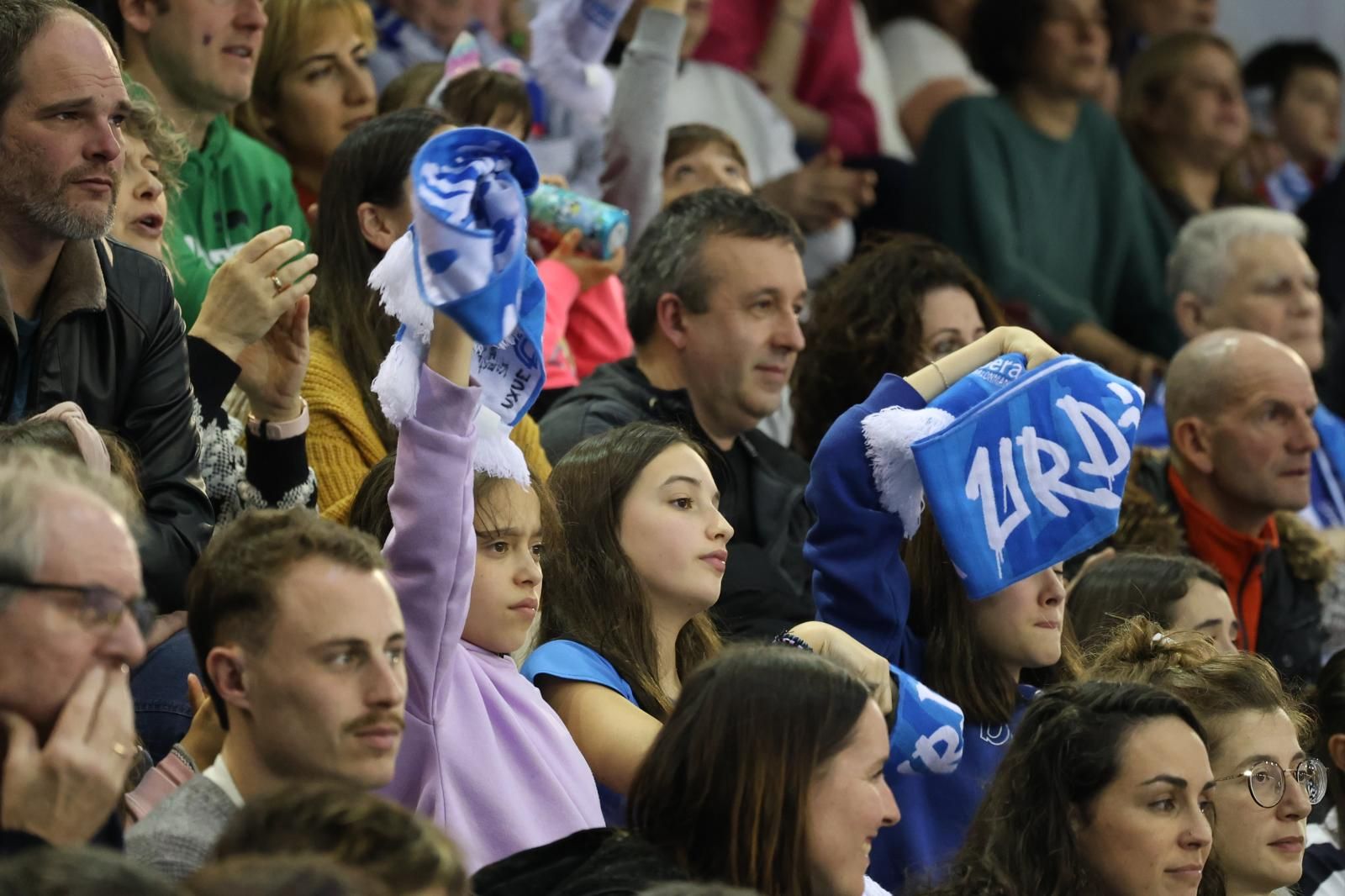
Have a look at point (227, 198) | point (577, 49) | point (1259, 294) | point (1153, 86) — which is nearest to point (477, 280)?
point (227, 198)

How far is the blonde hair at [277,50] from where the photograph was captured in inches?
186

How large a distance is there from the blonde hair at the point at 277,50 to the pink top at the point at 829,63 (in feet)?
6.51

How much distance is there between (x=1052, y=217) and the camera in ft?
21.6

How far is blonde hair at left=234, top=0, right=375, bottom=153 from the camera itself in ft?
15.5

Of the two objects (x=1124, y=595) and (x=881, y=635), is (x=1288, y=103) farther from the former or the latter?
(x=881, y=635)

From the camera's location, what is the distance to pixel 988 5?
6.78 metres

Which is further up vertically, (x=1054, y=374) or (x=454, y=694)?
(x=1054, y=374)

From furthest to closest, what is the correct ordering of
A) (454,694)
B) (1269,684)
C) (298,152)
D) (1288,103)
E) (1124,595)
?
(1288,103)
(298,152)
(1124,595)
(1269,684)
(454,694)

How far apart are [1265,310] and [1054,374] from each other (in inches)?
96.1

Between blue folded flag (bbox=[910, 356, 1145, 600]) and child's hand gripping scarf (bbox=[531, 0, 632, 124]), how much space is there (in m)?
1.81

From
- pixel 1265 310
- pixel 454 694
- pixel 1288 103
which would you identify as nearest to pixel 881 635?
pixel 454 694

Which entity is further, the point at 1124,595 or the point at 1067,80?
the point at 1067,80

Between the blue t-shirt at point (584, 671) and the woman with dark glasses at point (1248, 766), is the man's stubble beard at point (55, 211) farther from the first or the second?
the woman with dark glasses at point (1248, 766)

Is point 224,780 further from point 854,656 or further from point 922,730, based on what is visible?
point 922,730
